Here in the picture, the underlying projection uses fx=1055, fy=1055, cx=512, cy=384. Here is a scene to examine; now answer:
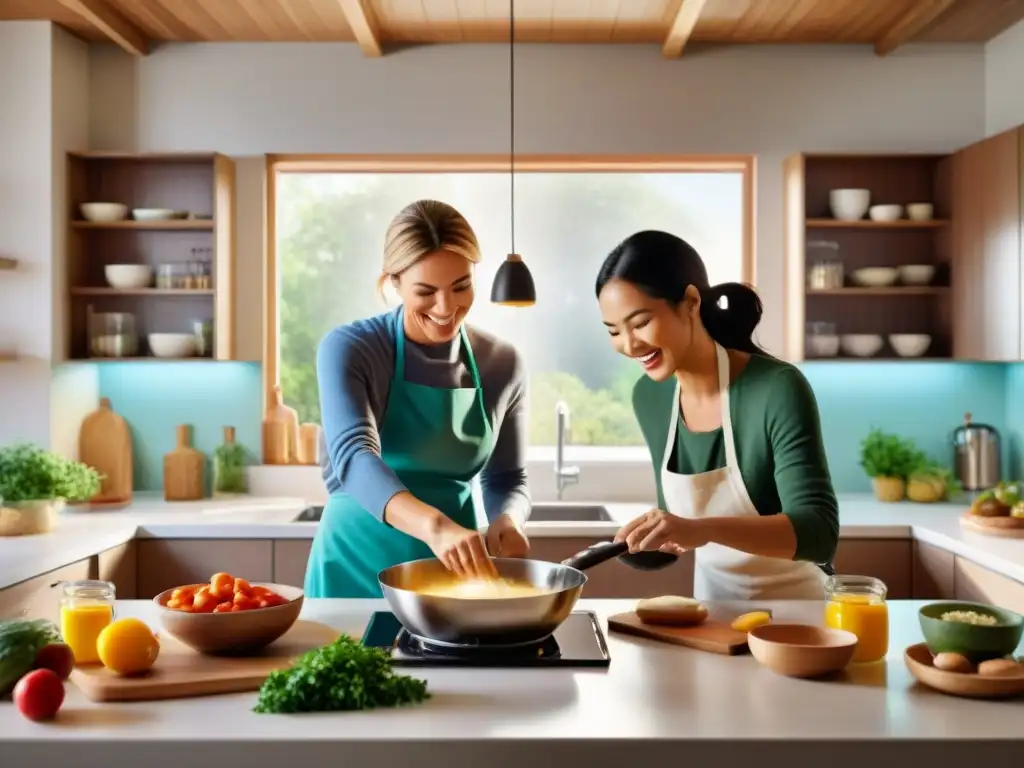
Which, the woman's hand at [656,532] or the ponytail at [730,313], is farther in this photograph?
the ponytail at [730,313]

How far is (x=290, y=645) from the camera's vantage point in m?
1.85

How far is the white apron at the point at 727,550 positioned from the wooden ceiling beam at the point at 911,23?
2.09 metres

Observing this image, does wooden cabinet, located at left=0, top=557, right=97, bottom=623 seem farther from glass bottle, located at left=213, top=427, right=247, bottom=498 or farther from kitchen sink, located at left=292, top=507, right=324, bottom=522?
glass bottle, located at left=213, top=427, right=247, bottom=498

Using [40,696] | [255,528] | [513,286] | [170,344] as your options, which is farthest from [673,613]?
[170,344]

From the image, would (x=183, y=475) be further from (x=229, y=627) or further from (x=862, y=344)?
(x=862, y=344)

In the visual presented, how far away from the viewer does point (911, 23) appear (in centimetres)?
390

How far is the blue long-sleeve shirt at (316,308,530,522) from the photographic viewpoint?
214 cm

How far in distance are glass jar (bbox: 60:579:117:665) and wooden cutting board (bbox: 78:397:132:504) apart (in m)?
2.50

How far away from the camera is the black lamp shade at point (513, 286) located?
10.6 feet

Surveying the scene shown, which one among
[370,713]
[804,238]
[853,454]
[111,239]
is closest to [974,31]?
[804,238]

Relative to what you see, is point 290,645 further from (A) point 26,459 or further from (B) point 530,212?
(B) point 530,212

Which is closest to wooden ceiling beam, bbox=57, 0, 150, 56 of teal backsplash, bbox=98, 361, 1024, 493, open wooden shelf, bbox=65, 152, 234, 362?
open wooden shelf, bbox=65, 152, 234, 362

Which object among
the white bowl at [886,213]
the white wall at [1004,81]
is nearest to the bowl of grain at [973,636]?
the white bowl at [886,213]

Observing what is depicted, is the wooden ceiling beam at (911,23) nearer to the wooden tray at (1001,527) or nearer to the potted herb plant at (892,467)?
the potted herb plant at (892,467)
